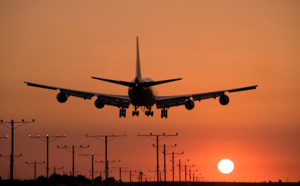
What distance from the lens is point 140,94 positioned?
105000 mm

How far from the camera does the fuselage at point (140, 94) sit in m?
104

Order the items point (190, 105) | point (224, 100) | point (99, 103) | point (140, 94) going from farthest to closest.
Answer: point (99, 103), point (190, 105), point (224, 100), point (140, 94)

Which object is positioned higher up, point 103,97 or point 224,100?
point 103,97

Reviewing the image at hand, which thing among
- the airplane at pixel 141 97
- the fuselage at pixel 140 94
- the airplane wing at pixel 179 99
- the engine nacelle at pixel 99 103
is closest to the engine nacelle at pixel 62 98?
the airplane at pixel 141 97

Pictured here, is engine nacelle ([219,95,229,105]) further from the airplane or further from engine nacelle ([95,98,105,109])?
engine nacelle ([95,98,105,109])

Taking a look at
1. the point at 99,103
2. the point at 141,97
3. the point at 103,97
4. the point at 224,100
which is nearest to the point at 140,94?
the point at 141,97

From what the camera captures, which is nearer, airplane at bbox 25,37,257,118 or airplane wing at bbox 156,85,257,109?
airplane at bbox 25,37,257,118

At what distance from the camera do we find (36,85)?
105688 millimetres

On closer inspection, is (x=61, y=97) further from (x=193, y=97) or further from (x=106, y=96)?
(x=193, y=97)

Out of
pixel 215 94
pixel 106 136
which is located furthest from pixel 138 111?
pixel 106 136

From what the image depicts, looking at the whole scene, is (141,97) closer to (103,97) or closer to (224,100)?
(103,97)

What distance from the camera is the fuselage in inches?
4102

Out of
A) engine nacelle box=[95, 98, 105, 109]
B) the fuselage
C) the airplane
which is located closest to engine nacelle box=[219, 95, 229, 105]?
the airplane

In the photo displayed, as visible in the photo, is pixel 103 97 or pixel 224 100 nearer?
pixel 224 100
